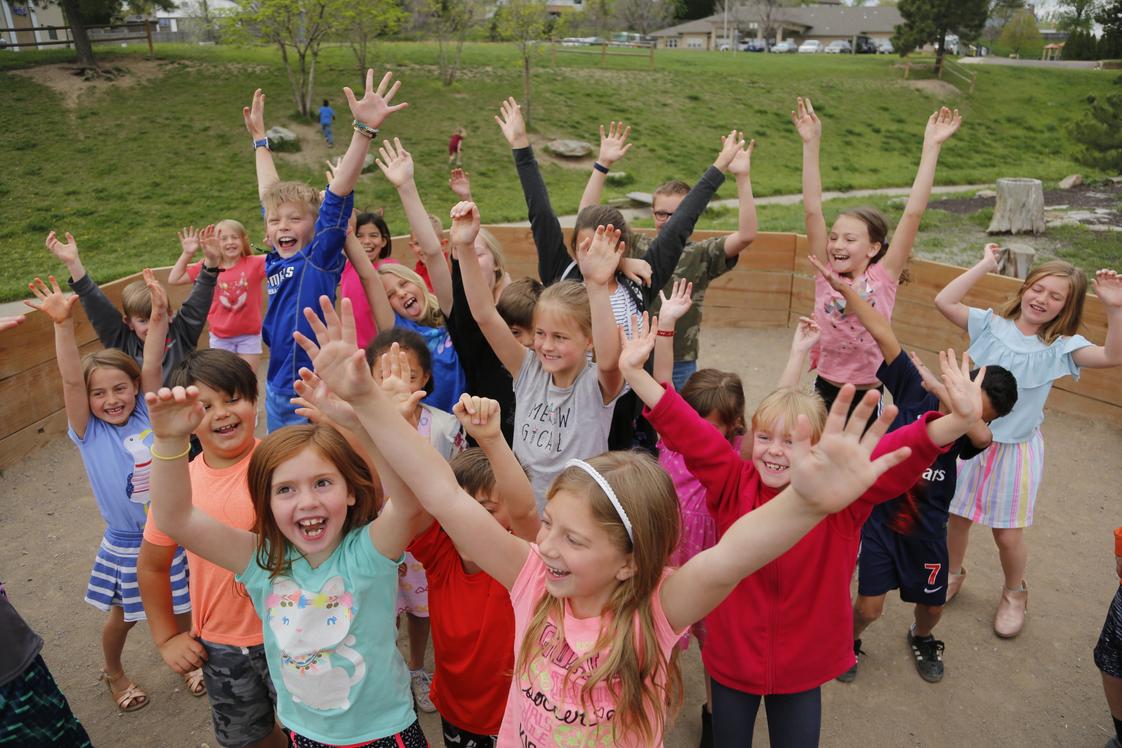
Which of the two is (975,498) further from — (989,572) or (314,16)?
(314,16)

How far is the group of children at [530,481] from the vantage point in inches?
72.0

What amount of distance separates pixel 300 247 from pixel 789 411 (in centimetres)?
252

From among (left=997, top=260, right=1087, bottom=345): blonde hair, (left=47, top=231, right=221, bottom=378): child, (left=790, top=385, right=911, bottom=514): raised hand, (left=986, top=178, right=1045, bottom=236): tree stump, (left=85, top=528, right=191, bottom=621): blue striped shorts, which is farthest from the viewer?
(left=986, top=178, right=1045, bottom=236): tree stump

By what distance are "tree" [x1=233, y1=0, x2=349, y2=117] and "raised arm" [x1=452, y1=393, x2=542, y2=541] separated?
18.6 meters

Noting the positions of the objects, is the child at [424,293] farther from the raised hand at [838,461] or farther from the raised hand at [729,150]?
the raised hand at [838,461]

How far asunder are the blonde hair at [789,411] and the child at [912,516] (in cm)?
64

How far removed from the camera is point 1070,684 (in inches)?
139

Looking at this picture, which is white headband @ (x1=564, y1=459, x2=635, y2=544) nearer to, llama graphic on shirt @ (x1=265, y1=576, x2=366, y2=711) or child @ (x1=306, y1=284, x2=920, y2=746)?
child @ (x1=306, y1=284, x2=920, y2=746)

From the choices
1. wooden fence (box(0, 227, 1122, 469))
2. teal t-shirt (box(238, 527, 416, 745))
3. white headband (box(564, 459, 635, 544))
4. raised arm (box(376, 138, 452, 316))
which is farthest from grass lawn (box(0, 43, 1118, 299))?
white headband (box(564, 459, 635, 544))

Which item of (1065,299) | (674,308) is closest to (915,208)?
(1065,299)

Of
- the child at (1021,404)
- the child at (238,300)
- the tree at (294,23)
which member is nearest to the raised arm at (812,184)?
the child at (1021,404)

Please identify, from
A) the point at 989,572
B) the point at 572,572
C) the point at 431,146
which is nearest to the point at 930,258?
the point at 989,572

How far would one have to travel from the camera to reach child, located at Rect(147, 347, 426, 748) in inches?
83.3

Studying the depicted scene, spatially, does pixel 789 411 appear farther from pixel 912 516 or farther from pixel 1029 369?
pixel 1029 369
